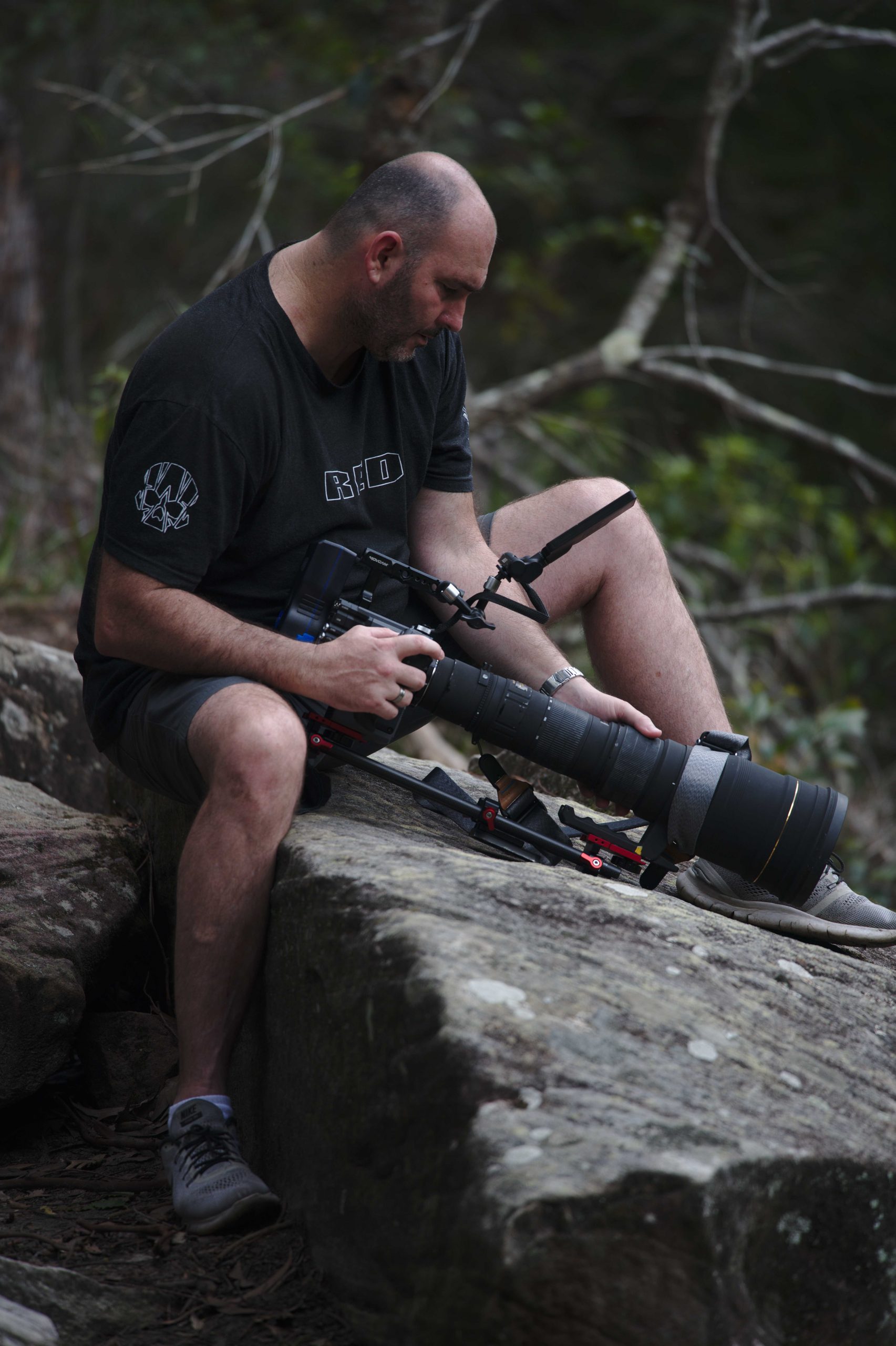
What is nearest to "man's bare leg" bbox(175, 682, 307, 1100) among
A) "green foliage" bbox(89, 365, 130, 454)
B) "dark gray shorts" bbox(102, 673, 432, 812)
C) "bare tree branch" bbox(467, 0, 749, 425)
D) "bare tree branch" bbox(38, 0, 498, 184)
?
"dark gray shorts" bbox(102, 673, 432, 812)

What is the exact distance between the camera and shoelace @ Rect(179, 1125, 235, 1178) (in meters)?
1.83

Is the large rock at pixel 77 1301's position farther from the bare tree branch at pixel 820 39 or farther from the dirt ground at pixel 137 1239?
the bare tree branch at pixel 820 39

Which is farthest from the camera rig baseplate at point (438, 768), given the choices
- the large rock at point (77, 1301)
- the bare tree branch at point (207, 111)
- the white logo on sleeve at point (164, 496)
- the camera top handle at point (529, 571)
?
the bare tree branch at point (207, 111)

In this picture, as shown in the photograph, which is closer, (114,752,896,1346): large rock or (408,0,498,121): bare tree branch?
(114,752,896,1346): large rock

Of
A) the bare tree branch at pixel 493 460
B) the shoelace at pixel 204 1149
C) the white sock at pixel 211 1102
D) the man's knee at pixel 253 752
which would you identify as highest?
the bare tree branch at pixel 493 460

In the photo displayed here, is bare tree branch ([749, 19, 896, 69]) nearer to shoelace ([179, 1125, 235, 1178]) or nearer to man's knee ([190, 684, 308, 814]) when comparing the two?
man's knee ([190, 684, 308, 814])

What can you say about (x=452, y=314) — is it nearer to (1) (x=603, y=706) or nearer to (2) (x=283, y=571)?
(2) (x=283, y=571)

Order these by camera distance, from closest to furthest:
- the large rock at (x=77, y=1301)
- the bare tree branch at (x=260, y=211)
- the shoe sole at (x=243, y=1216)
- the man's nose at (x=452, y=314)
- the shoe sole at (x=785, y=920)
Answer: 1. the large rock at (x=77, y=1301)
2. the shoe sole at (x=243, y=1216)
3. the shoe sole at (x=785, y=920)
4. the man's nose at (x=452, y=314)
5. the bare tree branch at (x=260, y=211)

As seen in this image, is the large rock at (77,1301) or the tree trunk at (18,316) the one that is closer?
the large rock at (77,1301)

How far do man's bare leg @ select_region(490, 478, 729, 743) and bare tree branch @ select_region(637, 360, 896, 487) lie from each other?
2097mm

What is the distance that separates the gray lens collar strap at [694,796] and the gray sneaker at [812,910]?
137 mm

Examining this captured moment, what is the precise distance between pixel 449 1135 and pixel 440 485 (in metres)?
1.51

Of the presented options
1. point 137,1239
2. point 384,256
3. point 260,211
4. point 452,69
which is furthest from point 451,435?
point 452,69

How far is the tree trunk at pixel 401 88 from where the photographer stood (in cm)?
412
